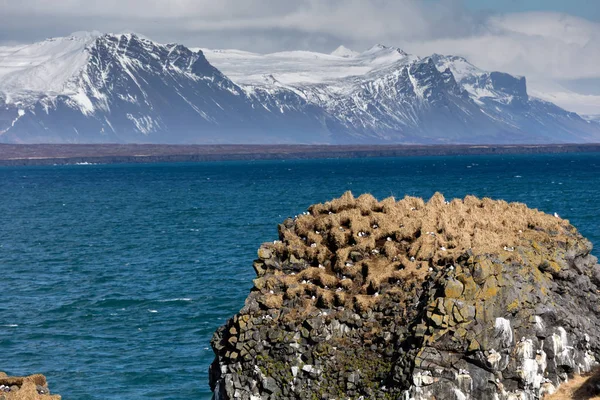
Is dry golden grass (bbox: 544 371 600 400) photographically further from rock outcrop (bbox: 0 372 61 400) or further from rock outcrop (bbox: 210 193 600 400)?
rock outcrop (bbox: 0 372 61 400)

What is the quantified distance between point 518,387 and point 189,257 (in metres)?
54.0

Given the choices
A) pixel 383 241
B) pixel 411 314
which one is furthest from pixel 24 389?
pixel 383 241

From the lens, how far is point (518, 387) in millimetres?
26141

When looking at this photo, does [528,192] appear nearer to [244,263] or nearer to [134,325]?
[244,263]

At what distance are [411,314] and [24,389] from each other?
10937 mm

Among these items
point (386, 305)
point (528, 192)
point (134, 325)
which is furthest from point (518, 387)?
point (528, 192)

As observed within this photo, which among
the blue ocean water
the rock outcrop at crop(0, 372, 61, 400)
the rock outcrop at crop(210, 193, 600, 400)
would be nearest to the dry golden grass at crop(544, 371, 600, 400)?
the rock outcrop at crop(210, 193, 600, 400)

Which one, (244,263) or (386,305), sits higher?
(386,305)

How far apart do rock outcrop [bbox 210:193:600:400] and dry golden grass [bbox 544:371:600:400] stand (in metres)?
0.23

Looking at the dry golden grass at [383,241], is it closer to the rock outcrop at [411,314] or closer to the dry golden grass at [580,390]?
the rock outcrop at [411,314]

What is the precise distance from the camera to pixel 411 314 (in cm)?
2705

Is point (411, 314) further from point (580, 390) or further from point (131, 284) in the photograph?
point (131, 284)

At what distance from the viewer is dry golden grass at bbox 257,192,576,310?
93.4ft

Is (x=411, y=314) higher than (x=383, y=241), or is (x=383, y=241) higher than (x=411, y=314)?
(x=383, y=241)
